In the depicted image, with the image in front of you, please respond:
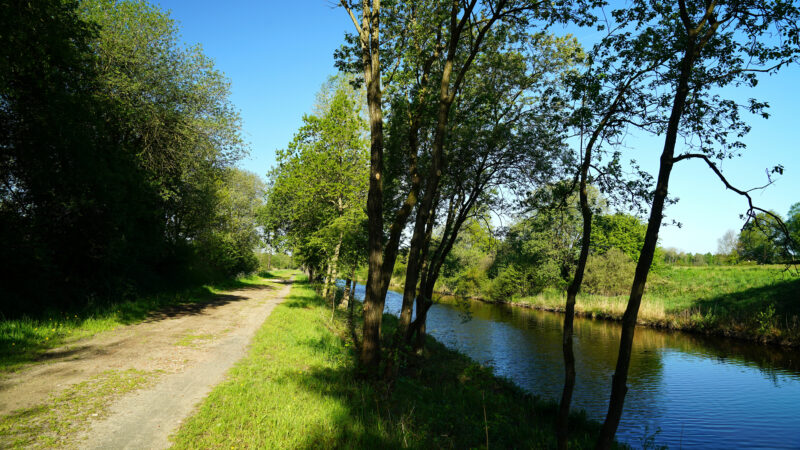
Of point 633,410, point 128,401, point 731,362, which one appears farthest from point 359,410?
point 731,362

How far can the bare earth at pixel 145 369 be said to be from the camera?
17.0 ft

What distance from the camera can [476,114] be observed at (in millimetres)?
13133

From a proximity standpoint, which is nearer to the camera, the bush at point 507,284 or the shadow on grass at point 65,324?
the shadow on grass at point 65,324

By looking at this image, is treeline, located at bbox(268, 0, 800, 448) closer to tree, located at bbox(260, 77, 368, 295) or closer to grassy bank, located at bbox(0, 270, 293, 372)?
tree, located at bbox(260, 77, 368, 295)

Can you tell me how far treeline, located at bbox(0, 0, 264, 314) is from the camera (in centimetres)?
1060

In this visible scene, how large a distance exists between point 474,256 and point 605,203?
137ft

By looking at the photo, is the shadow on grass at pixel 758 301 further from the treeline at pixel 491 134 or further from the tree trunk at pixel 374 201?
the tree trunk at pixel 374 201

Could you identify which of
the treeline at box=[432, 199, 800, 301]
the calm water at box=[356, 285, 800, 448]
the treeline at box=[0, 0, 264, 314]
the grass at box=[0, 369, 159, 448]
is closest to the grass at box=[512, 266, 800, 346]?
the calm water at box=[356, 285, 800, 448]

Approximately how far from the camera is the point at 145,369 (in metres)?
7.75

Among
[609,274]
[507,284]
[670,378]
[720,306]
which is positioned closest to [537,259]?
[507,284]

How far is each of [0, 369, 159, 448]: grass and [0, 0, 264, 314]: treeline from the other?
6108 millimetres

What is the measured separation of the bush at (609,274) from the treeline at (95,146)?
38.2m

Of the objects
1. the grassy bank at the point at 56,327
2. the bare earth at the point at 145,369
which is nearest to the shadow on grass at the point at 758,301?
the bare earth at the point at 145,369

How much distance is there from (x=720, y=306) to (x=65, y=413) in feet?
126
